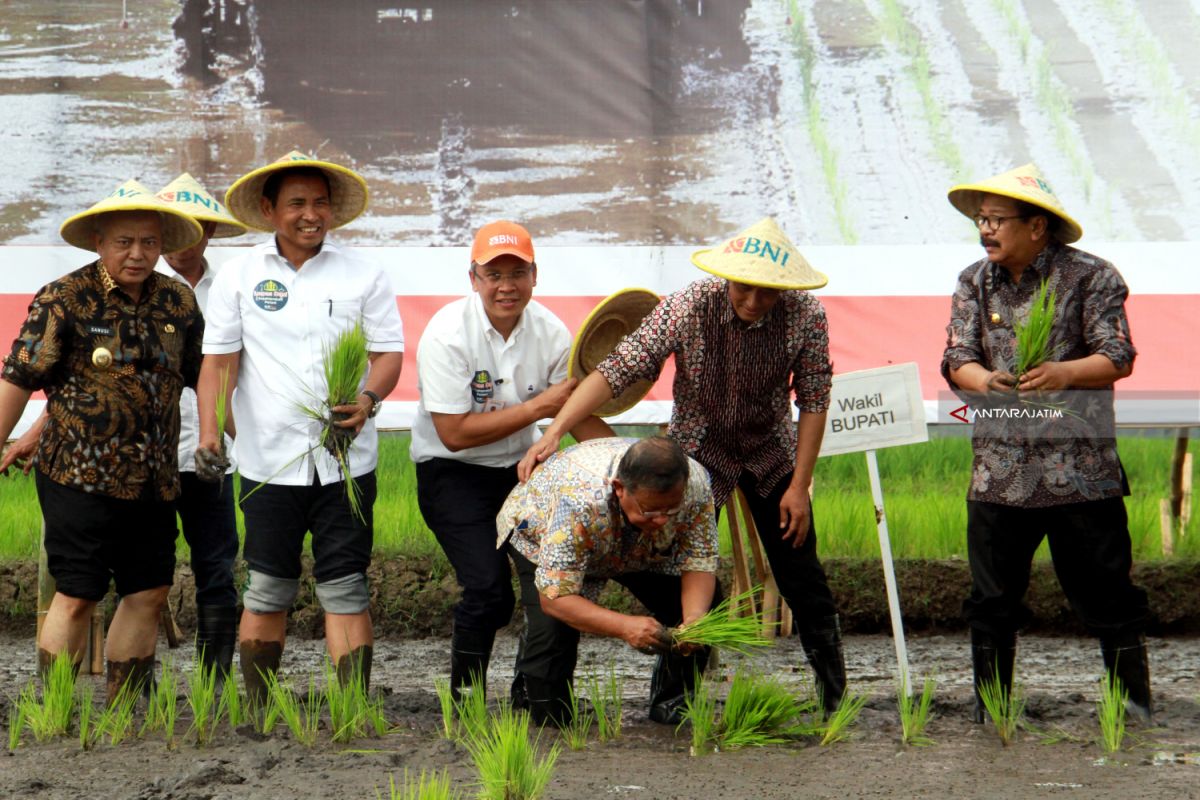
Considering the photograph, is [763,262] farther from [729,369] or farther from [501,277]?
[501,277]

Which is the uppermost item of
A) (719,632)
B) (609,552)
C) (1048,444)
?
(1048,444)

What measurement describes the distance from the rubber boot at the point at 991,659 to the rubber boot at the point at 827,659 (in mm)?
408

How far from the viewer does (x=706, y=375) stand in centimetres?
414

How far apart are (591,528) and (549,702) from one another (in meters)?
0.63

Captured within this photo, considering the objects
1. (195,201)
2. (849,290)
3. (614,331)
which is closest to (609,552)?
(614,331)

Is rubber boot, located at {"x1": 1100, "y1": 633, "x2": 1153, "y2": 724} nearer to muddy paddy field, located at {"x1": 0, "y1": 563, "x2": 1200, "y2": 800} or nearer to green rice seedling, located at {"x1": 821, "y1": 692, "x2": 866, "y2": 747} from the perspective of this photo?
muddy paddy field, located at {"x1": 0, "y1": 563, "x2": 1200, "y2": 800}

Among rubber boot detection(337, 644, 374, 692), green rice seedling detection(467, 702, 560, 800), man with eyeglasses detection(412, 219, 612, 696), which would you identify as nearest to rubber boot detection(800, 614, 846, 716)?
man with eyeglasses detection(412, 219, 612, 696)

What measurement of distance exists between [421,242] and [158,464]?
7.72 ft

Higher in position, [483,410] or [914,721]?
[483,410]

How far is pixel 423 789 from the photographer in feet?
9.79

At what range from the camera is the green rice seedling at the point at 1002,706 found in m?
3.98

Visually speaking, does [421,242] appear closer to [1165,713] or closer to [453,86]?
[453,86]

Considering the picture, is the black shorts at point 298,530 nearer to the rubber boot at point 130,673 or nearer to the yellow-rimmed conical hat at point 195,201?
the rubber boot at point 130,673

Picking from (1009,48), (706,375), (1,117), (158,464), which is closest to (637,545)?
(706,375)
